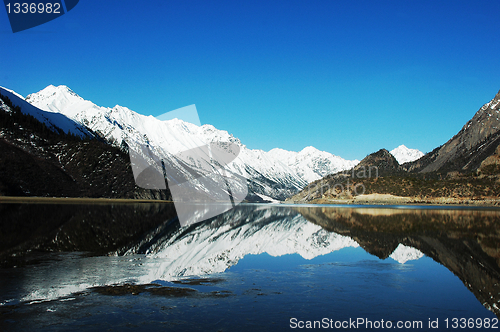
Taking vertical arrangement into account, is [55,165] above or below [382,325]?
above

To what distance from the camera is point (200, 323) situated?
13578mm

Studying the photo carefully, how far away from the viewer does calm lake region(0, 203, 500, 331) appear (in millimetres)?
14094

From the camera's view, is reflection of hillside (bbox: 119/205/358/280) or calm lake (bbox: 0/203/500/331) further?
reflection of hillside (bbox: 119/205/358/280)

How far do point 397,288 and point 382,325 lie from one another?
21.9 feet

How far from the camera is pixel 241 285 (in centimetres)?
2022

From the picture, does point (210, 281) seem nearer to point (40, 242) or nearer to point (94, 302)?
point (94, 302)

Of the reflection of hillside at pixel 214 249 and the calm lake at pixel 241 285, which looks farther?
the reflection of hillside at pixel 214 249

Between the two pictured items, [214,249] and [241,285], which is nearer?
[241,285]

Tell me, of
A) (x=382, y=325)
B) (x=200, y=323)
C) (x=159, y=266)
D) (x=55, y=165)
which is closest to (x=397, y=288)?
(x=382, y=325)

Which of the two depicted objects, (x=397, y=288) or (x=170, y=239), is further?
(x=170, y=239)

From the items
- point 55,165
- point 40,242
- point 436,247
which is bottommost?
point 436,247

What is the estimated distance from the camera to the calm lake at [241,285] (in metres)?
14.1

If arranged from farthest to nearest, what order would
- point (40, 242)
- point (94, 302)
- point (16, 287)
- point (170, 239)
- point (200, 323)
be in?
point (170, 239) → point (40, 242) → point (16, 287) → point (94, 302) → point (200, 323)

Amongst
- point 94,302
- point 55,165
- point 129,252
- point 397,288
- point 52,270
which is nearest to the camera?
point 94,302
